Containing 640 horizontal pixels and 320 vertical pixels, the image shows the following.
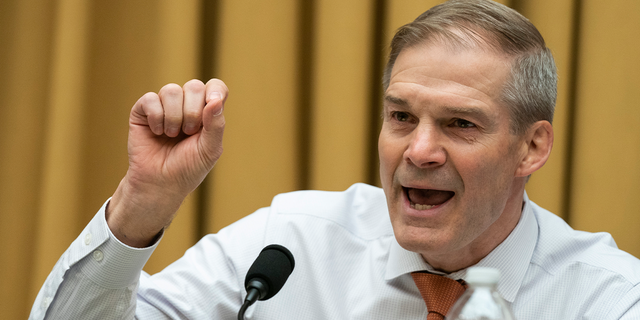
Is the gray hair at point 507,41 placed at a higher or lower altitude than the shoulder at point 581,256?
higher

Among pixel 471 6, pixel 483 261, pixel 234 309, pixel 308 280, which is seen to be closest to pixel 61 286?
pixel 234 309

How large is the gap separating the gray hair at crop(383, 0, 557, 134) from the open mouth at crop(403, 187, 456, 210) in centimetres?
21

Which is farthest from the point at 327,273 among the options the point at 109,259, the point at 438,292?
the point at 109,259

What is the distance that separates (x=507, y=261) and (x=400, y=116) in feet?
1.37

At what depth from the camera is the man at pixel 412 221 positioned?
1.12m

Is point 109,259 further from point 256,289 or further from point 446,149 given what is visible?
point 446,149

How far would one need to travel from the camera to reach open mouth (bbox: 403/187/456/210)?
1209 millimetres

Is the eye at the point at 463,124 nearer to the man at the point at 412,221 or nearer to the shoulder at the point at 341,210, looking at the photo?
the man at the point at 412,221

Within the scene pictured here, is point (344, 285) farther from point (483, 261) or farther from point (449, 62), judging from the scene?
point (449, 62)

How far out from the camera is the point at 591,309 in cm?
121

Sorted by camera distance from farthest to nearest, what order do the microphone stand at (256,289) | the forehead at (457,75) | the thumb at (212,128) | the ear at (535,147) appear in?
the ear at (535,147)
the forehead at (457,75)
the thumb at (212,128)
the microphone stand at (256,289)

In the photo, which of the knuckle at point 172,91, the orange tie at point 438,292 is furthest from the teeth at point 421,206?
the knuckle at point 172,91

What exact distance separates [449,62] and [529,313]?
Result: 58cm

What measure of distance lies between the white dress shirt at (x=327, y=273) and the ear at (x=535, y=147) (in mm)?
147
